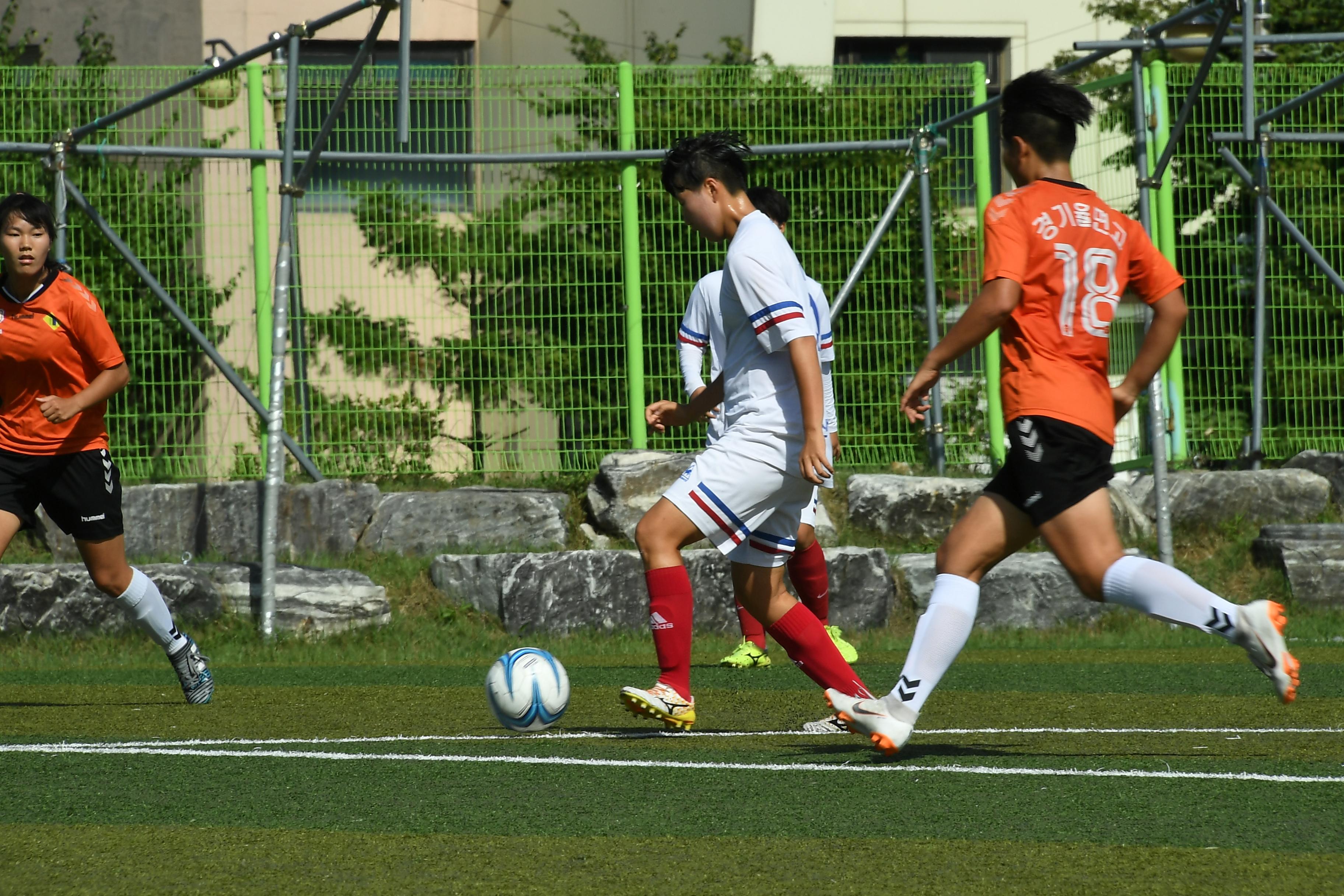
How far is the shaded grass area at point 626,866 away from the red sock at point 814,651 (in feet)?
5.49

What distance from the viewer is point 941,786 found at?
4.21 m

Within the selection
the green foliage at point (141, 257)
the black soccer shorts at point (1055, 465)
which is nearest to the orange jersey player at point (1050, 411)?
the black soccer shorts at point (1055, 465)

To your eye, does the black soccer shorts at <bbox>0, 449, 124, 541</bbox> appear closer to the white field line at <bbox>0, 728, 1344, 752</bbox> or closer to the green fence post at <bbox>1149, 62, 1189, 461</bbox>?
the white field line at <bbox>0, 728, 1344, 752</bbox>

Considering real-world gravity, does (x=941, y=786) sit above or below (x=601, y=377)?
below

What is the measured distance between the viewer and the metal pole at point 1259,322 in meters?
10.9

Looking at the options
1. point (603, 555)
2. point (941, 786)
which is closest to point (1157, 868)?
point (941, 786)

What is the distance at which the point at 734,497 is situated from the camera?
5133mm

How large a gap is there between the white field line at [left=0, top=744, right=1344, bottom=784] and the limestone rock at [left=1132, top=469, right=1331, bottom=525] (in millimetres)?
6691

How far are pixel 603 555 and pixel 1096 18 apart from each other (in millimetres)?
10918

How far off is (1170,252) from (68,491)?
764cm

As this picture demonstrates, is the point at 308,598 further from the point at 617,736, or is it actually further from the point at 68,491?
the point at 617,736

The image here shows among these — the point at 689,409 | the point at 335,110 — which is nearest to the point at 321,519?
the point at 335,110

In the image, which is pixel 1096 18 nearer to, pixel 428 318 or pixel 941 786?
pixel 428 318

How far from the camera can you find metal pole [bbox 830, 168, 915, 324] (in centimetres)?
1061
